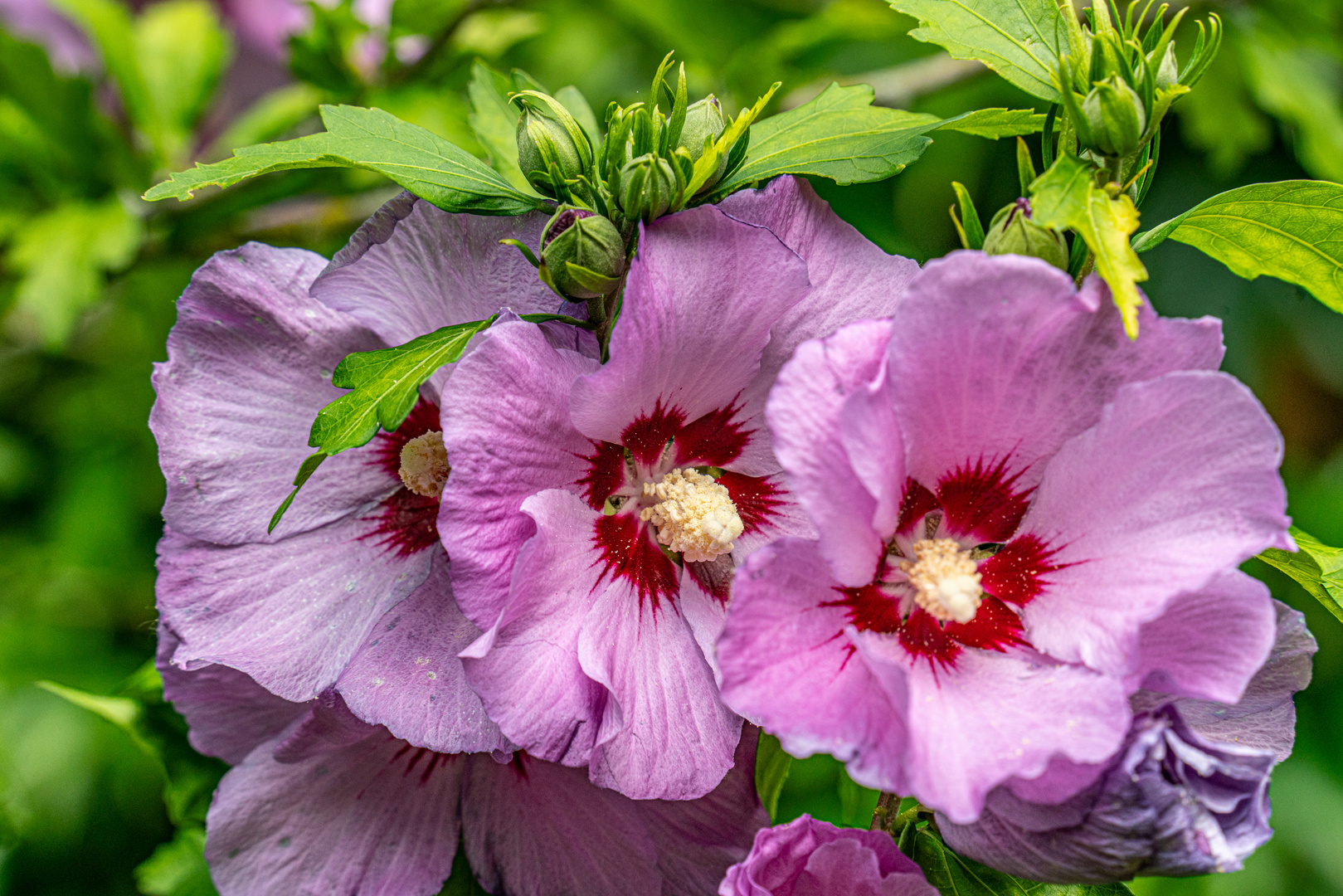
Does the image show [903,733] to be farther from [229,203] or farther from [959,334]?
[229,203]

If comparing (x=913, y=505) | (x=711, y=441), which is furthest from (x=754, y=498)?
(x=913, y=505)

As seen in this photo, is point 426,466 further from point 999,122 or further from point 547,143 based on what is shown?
point 999,122

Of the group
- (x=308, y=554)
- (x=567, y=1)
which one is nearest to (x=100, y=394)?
(x=567, y=1)

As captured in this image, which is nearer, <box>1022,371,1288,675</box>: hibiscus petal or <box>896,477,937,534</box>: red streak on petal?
<box>1022,371,1288,675</box>: hibiscus petal

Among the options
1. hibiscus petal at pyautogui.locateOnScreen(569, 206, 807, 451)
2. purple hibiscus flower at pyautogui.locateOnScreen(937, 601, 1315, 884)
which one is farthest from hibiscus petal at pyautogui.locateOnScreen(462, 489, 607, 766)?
purple hibiscus flower at pyautogui.locateOnScreen(937, 601, 1315, 884)

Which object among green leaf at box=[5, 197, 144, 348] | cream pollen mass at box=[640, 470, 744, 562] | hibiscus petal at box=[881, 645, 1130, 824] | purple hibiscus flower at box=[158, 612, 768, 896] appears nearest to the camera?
hibiscus petal at box=[881, 645, 1130, 824]

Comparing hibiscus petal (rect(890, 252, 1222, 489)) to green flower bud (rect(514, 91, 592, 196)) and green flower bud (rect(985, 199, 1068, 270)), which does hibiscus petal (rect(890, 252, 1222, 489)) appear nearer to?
green flower bud (rect(985, 199, 1068, 270))

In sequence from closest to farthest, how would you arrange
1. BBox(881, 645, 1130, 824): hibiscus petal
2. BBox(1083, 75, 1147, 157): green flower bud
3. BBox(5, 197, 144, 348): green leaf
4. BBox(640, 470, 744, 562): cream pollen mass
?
BBox(881, 645, 1130, 824): hibiscus petal, BBox(1083, 75, 1147, 157): green flower bud, BBox(640, 470, 744, 562): cream pollen mass, BBox(5, 197, 144, 348): green leaf

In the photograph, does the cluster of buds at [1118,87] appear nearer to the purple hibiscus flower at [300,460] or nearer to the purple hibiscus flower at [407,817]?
the purple hibiscus flower at [300,460]
